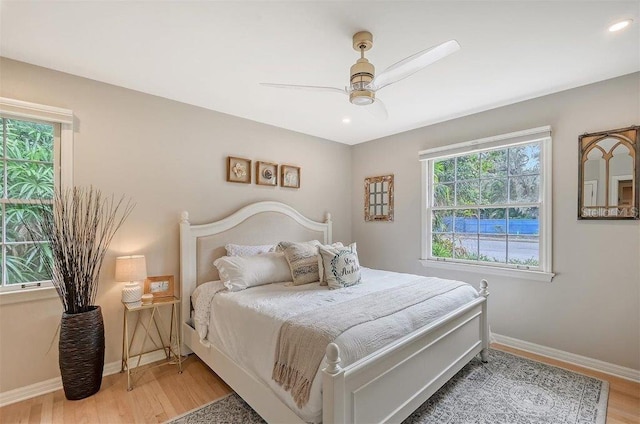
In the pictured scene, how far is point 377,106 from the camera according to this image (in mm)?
2117

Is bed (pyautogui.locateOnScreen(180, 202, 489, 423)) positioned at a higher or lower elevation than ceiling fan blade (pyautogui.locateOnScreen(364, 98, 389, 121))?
lower

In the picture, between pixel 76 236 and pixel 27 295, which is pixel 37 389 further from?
pixel 76 236

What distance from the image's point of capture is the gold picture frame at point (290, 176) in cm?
372

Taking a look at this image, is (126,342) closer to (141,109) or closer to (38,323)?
(38,323)

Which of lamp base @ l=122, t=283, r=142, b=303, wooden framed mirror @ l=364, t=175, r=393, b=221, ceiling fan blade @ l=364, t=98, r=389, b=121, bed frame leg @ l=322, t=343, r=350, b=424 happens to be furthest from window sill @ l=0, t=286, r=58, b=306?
wooden framed mirror @ l=364, t=175, r=393, b=221

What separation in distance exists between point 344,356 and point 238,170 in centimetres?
243

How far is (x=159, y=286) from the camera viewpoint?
2.63 metres

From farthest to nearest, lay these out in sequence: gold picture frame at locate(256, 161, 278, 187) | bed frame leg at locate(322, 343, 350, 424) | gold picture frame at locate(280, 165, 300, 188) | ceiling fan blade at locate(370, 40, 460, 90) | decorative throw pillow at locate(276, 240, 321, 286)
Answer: gold picture frame at locate(280, 165, 300, 188) → gold picture frame at locate(256, 161, 278, 187) → decorative throw pillow at locate(276, 240, 321, 286) → ceiling fan blade at locate(370, 40, 460, 90) → bed frame leg at locate(322, 343, 350, 424)

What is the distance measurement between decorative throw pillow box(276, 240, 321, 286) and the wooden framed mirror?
1571 mm

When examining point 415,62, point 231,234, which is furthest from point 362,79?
point 231,234

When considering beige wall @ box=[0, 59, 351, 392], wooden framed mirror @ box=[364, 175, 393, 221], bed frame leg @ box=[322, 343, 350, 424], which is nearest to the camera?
bed frame leg @ box=[322, 343, 350, 424]

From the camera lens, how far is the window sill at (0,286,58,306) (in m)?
2.11

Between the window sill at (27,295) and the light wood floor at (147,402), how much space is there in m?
0.72

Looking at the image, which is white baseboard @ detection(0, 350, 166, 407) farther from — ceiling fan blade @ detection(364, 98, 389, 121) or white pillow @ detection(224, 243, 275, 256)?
ceiling fan blade @ detection(364, 98, 389, 121)
